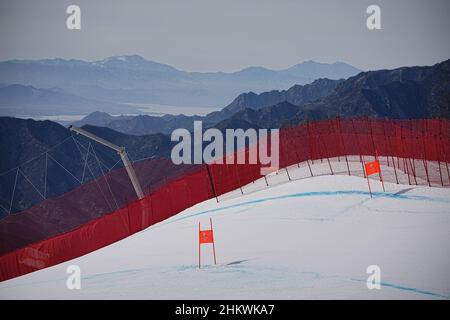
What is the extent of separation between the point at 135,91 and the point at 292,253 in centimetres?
13124

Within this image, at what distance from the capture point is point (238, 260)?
1747cm

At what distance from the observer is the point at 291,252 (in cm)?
1769

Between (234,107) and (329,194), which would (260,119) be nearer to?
(234,107)

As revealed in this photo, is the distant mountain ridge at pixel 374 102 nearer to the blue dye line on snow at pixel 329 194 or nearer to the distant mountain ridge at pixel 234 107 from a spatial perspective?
the distant mountain ridge at pixel 234 107

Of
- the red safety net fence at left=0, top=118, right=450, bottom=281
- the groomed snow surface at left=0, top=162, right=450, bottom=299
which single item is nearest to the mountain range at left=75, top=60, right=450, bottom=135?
the red safety net fence at left=0, top=118, right=450, bottom=281

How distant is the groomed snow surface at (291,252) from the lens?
14711mm

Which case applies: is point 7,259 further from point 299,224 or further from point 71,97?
point 71,97

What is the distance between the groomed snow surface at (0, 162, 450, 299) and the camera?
14711 millimetres

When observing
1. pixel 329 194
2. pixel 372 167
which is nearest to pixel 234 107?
pixel 329 194

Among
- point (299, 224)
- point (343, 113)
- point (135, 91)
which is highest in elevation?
point (135, 91)

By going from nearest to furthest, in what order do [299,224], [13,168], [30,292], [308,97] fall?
[30,292]
[299,224]
[13,168]
[308,97]

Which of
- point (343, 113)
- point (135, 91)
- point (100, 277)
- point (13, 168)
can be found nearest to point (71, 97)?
point (135, 91)

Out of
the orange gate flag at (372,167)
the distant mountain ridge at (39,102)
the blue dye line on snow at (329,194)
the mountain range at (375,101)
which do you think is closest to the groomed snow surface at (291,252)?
the blue dye line on snow at (329,194)

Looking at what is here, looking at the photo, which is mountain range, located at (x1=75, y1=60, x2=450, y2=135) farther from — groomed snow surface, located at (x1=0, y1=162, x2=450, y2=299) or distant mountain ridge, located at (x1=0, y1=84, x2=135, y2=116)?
groomed snow surface, located at (x1=0, y1=162, x2=450, y2=299)
